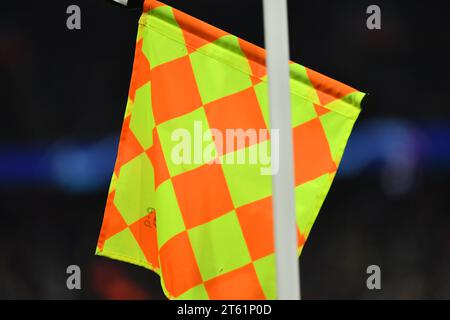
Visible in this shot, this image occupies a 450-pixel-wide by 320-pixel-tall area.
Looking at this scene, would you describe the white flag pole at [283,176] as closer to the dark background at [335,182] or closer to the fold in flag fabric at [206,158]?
the fold in flag fabric at [206,158]

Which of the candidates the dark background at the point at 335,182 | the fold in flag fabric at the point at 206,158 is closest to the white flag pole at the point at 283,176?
the fold in flag fabric at the point at 206,158

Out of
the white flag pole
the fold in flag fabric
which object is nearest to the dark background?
the fold in flag fabric

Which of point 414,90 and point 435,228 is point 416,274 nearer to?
point 435,228

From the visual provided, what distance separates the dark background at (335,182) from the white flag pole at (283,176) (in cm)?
110

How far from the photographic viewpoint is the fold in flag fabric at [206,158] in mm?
2910

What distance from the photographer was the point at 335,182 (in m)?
3.18

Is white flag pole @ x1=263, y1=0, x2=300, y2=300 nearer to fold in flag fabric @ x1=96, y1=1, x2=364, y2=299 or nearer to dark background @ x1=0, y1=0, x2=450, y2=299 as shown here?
fold in flag fabric @ x1=96, y1=1, x2=364, y2=299

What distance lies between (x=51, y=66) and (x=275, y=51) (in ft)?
4.59

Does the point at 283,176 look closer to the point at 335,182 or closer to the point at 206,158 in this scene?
the point at 206,158

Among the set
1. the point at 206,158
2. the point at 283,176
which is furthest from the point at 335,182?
the point at 283,176

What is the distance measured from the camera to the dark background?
3146 millimetres

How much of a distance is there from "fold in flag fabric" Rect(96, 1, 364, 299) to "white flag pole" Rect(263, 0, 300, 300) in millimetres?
818

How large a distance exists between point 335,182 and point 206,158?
1.88 ft

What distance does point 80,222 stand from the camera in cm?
322
